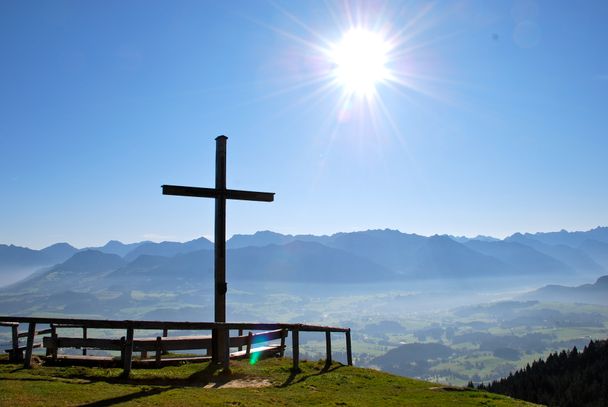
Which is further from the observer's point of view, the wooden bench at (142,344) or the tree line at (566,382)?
the tree line at (566,382)

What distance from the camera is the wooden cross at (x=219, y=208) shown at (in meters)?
15.1

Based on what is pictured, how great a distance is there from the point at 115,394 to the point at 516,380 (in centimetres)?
7950

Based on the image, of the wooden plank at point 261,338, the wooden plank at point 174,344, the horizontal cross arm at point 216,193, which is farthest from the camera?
the wooden plank at point 261,338

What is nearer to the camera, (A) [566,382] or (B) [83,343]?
(B) [83,343]

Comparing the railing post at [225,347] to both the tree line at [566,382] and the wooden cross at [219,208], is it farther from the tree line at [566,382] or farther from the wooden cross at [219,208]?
the tree line at [566,382]

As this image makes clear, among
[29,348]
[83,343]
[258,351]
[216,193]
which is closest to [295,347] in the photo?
[258,351]

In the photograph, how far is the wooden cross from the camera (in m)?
15.1

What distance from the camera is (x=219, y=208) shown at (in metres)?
16.2

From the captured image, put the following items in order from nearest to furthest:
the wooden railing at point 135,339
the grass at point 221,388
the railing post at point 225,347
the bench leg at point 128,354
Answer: the grass at point 221,388 → the bench leg at point 128,354 → the wooden railing at point 135,339 → the railing post at point 225,347

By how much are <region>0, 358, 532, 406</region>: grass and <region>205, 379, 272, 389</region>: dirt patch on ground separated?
1.4 inches

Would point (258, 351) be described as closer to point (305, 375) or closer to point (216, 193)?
point (305, 375)

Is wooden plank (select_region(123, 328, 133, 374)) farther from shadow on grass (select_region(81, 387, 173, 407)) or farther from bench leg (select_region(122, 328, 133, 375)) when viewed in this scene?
shadow on grass (select_region(81, 387, 173, 407))

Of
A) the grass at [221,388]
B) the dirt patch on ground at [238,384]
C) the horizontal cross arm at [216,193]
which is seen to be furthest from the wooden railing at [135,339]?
the horizontal cross arm at [216,193]

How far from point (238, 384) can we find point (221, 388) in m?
0.83
